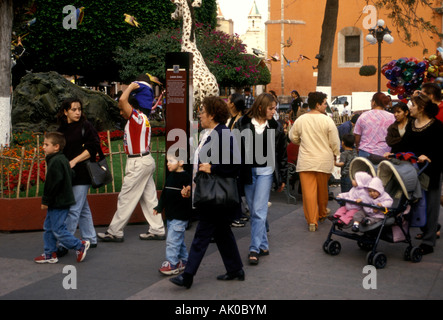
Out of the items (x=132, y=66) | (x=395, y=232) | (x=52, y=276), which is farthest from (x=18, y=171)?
(x=132, y=66)

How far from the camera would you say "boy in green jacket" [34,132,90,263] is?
A: 6547mm

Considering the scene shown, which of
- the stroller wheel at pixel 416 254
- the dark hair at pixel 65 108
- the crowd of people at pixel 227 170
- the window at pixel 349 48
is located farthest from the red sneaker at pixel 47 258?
the window at pixel 349 48

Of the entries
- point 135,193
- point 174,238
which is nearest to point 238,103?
point 135,193

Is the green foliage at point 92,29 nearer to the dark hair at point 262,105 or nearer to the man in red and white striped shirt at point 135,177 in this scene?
the man in red and white striped shirt at point 135,177

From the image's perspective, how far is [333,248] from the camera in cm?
717

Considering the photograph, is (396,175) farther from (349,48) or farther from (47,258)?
(349,48)

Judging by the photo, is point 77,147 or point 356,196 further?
point 77,147

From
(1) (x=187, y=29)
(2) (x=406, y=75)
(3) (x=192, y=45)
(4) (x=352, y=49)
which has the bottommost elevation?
(2) (x=406, y=75)

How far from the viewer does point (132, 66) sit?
24609 millimetres

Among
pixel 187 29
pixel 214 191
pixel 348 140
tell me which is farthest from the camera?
pixel 187 29

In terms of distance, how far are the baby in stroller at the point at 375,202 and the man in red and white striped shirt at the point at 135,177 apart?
2610 mm

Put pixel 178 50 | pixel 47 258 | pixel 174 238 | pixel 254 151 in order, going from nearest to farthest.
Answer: pixel 174 238, pixel 47 258, pixel 254 151, pixel 178 50

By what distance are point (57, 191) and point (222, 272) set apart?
6.32 feet

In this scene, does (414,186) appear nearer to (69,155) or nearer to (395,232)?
(395,232)
